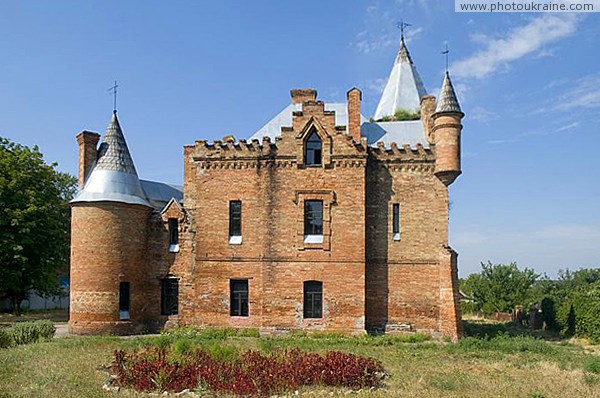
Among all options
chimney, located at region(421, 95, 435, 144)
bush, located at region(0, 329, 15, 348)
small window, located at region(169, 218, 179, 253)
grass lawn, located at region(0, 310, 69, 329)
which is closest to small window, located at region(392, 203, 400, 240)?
chimney, located at region(421, 95, 435, 144)

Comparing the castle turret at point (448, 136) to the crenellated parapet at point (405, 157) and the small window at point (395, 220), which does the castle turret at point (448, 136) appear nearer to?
the crenellated parapet at point (405, 157)

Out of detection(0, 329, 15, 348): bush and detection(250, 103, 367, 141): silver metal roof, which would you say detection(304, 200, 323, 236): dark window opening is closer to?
detection(250, 103, 367, 141): silver metal roof

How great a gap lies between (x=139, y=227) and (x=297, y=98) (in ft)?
32.4

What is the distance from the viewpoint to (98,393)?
1109 centimetres

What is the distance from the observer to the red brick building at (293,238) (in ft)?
73.5

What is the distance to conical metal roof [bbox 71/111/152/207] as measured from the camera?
2289 centimetres

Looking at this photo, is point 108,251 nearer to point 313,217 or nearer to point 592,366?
point 313,217

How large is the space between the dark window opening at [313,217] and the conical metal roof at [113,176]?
7394 mm

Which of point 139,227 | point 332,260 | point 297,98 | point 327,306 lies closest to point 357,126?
point 297,98

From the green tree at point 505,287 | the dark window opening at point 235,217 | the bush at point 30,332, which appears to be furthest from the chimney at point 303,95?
the green tree at point 505,287

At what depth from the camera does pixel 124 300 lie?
907 inches

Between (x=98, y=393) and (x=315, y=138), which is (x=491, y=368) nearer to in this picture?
(x=98, y=393)

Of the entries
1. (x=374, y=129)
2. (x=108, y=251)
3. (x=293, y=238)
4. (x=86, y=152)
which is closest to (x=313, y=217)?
(x=293, y=238)

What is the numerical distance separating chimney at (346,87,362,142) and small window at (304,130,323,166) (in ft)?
5.40
